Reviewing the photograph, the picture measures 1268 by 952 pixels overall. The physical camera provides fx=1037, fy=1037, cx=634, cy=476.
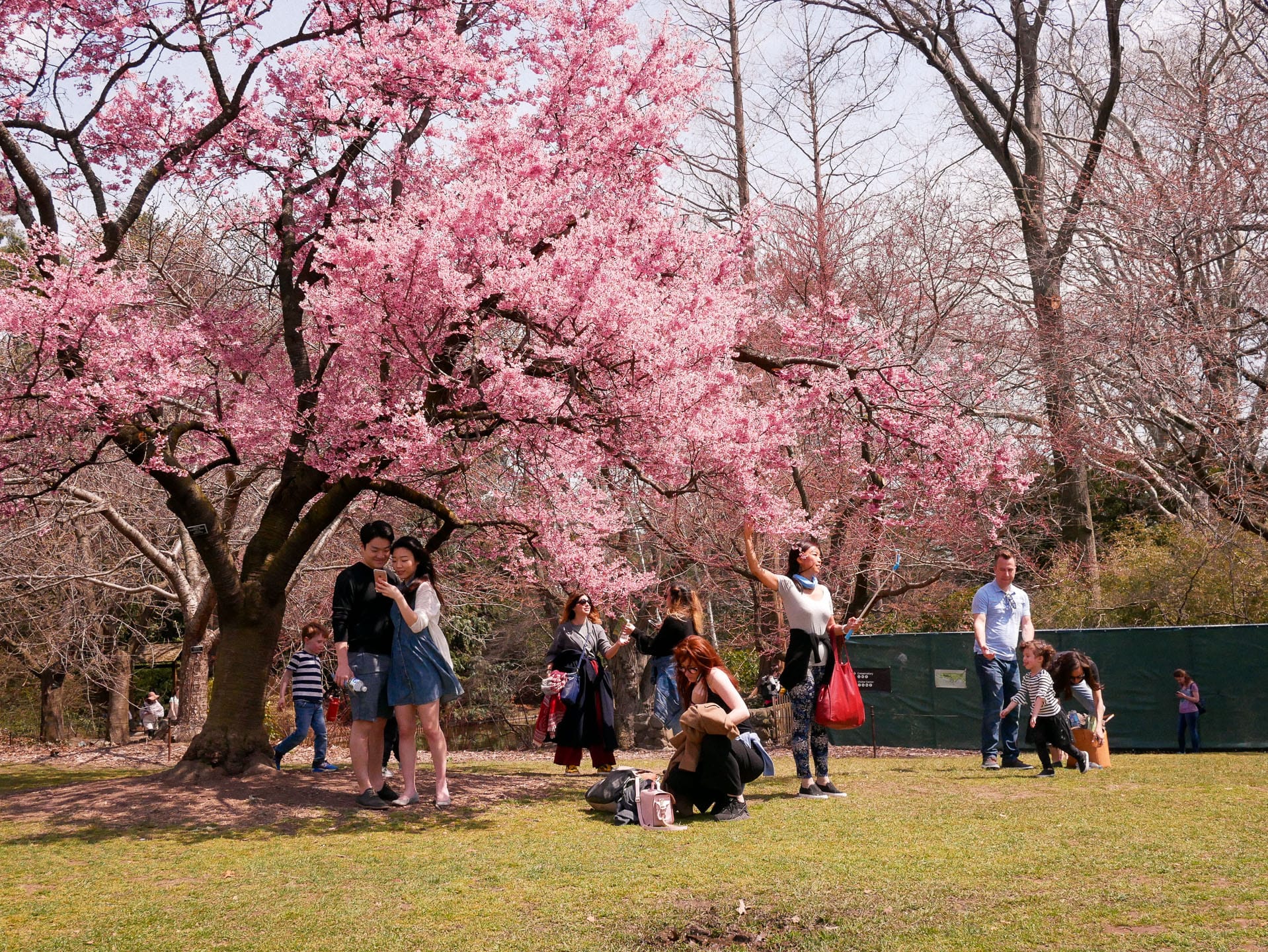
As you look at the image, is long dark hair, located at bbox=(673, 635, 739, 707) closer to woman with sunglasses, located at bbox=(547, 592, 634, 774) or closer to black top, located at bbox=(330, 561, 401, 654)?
black top, located at bbox=(330, 561, 401, 654)

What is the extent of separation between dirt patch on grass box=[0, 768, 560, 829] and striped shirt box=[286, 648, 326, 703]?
1.40 m

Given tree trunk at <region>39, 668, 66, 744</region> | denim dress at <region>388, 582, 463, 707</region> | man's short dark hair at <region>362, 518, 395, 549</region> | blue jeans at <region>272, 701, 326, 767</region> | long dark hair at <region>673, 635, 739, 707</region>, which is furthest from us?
tree trunk at <region>39, 668, 66, 744</region>

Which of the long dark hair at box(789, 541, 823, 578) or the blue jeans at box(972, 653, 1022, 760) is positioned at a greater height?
the long dark hair at box(789, 541, 823, 578)

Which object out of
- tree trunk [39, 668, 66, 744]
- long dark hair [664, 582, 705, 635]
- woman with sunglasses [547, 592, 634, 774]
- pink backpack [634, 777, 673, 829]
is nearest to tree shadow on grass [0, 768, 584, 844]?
woman with sunglasses [547, 592, 634, 774]

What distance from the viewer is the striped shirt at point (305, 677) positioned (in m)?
10.2

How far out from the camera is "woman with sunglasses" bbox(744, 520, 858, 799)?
23.4 feet

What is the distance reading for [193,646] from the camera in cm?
1586

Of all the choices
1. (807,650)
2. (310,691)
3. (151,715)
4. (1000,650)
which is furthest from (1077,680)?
(151,715)

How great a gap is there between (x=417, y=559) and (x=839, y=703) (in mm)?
3064

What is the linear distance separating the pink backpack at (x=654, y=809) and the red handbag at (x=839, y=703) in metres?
1.33

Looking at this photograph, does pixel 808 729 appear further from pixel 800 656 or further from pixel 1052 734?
pixel 1052 734

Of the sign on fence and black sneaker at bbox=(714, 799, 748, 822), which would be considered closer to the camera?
black sneaker at bbox=(714, 799, 748, 822)

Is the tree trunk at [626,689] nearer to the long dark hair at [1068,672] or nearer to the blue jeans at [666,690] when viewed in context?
the blue jeans at [666,690]

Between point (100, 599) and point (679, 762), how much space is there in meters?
15.6
